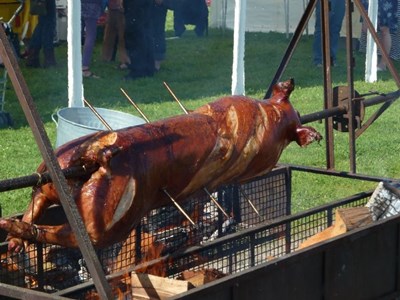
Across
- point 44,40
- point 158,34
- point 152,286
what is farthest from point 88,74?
point 152,286

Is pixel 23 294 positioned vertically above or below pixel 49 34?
below

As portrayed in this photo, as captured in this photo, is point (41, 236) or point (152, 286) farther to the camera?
point (152, 286)

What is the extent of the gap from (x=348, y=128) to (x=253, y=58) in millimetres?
8692

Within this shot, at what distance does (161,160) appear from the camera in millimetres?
3543

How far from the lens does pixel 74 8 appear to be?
308 inches

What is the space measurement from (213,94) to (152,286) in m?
7.19

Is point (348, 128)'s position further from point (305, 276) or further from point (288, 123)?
point (305, 276)

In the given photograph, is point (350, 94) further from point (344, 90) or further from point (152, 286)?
point (152, 286)

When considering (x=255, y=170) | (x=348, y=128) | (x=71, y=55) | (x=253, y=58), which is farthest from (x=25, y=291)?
(x=253, y=58)

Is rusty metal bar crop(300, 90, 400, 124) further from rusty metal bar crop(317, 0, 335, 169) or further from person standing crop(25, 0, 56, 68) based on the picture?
person standing crop(25, 0, 56, 68)

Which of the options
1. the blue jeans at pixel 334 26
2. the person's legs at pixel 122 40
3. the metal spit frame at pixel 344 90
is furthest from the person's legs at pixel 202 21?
the metal spit frame at pixel 344 90

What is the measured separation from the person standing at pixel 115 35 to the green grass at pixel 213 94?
0.21m

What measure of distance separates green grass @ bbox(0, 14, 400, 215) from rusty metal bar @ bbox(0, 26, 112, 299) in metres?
3.23

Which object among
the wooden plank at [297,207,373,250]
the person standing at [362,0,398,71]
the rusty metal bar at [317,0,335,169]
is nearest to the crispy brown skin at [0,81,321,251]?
the wooden plank at [297,207,373,250]
